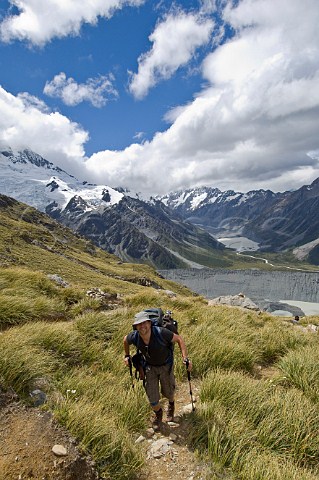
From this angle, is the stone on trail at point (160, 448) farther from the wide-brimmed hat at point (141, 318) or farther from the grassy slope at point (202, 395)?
the wide-brimmed hat at point (141, 318)

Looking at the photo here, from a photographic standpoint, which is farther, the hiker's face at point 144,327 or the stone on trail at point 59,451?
the hiker's face at point 144,327

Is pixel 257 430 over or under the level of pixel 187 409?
over

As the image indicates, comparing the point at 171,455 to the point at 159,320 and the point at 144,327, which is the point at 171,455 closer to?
the point at 144,327

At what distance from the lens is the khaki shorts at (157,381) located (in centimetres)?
637

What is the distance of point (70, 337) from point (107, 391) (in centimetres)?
241

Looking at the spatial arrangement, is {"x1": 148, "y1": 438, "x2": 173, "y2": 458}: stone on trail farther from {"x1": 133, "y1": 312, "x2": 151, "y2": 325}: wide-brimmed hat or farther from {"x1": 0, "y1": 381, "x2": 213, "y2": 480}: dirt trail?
{"x1": 133, "y1": 312, "x2": 151, "y2": 325}: wide-brimmed hat

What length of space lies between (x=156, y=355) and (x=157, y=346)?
0.68 ft

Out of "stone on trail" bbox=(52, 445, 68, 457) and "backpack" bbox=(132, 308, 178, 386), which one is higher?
"backpack" bbox=(132, 308, 178, 386)

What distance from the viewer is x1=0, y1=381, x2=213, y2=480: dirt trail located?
4.16 meters

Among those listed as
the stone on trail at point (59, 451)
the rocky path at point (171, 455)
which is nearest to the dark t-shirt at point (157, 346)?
the rocky path at point (171, 455)

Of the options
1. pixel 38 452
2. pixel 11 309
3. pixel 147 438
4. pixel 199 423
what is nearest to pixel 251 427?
pixel 199 423

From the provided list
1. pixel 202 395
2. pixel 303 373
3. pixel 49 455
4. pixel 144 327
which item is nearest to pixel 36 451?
pixel 49 455

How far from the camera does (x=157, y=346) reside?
247 inches

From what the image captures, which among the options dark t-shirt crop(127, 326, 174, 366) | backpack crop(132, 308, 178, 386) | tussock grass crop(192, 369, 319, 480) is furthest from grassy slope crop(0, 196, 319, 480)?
dark t-shirt crop(127, 326, 174, 366)
